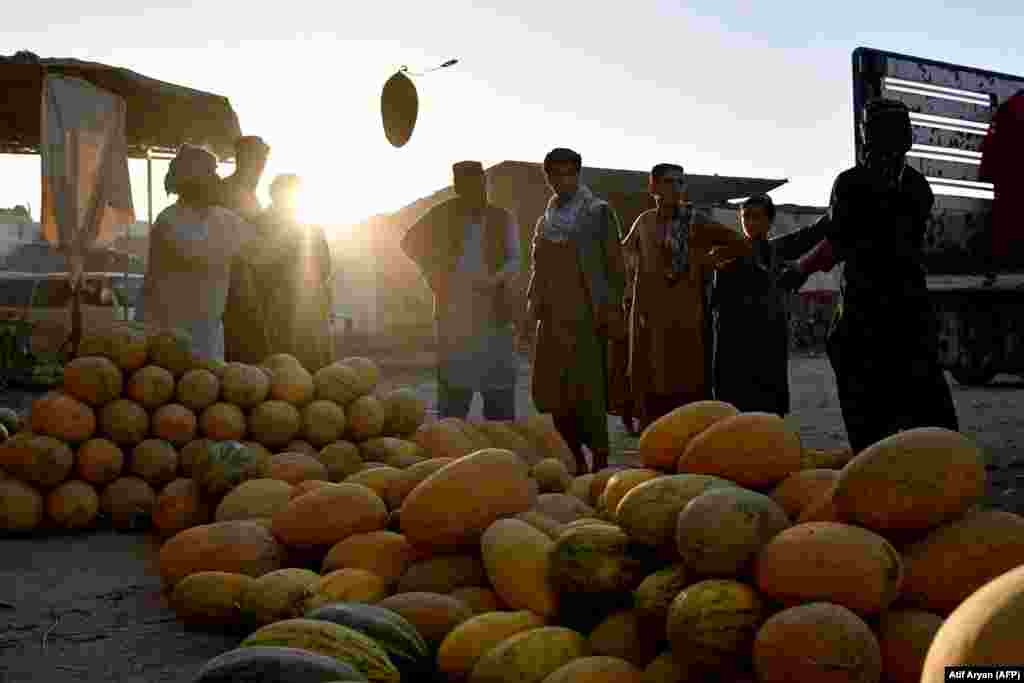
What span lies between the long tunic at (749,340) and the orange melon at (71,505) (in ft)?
12.7

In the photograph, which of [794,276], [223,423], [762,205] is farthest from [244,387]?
[762,205]

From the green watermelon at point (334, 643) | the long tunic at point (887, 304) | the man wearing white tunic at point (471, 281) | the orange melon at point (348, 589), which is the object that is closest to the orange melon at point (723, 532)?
the green watermelon at point (334, 643)

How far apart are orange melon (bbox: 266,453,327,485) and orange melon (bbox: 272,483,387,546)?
1.07 metres

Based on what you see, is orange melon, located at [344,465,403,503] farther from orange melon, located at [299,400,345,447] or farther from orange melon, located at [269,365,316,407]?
orange melon, located at [269,365,316,407]

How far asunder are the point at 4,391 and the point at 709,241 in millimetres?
9595

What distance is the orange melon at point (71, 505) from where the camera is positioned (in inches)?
193

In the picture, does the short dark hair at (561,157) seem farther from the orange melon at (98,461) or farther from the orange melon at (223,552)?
the orange melon at (223,552)

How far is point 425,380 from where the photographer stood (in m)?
16.3

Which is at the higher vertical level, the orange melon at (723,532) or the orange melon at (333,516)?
the orange melon at (723,532)

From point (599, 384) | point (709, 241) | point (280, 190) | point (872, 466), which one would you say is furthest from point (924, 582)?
point (280, 190)

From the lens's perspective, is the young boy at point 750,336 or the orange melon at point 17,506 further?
the young boy at point 750,336

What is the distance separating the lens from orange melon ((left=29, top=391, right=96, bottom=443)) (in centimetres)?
498

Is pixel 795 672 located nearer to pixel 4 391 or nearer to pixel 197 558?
pixel 197 558

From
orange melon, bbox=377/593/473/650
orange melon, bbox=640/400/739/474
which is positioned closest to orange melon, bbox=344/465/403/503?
orange melon, bbox=377/593/473/650
